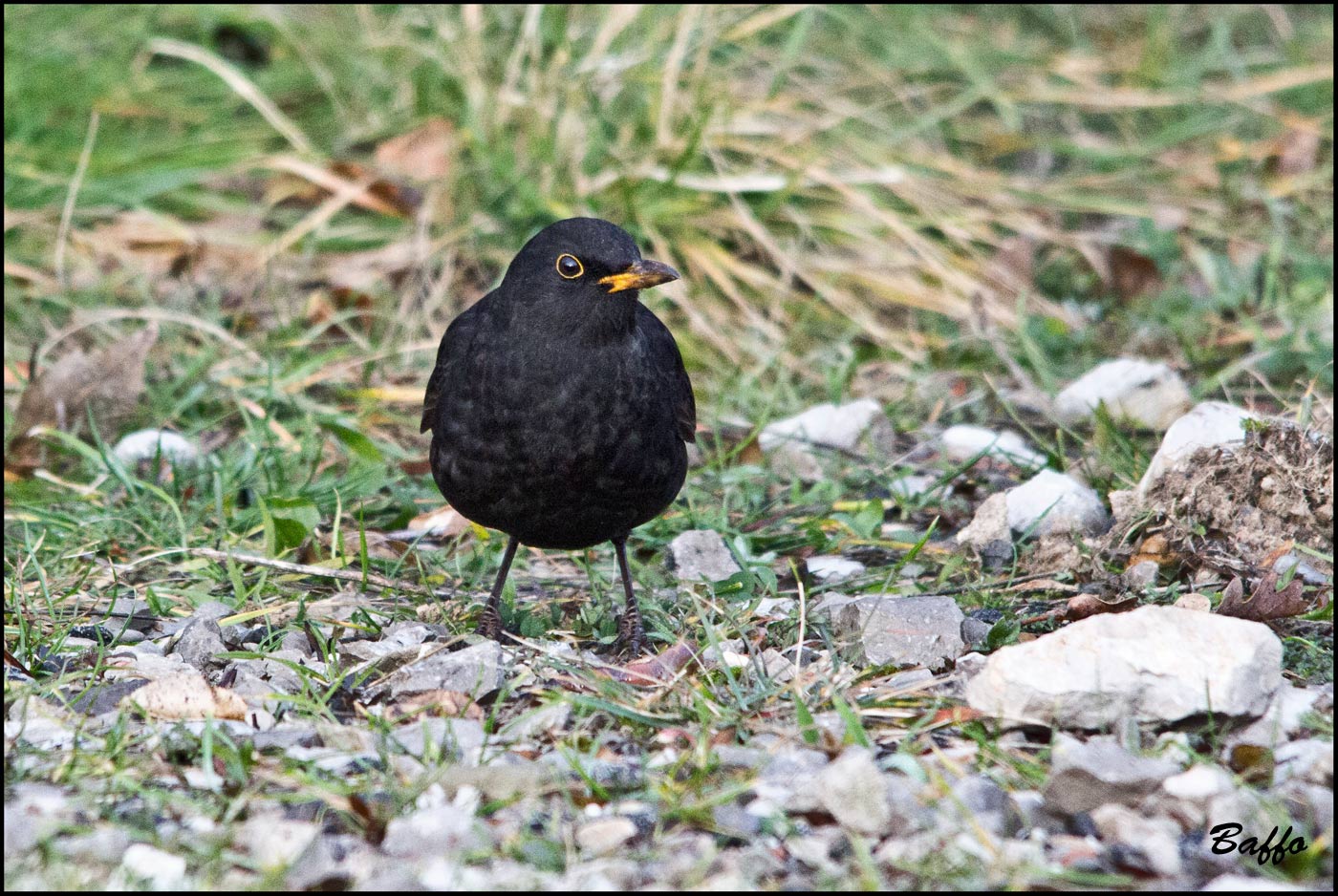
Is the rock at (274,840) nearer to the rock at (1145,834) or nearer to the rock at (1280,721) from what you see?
the rock at (1145,834)

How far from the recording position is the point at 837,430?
5449 mm

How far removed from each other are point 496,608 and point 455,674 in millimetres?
726

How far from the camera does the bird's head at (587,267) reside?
13.1 feet

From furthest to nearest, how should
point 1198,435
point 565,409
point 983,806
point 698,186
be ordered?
point 698,186 → point 1198,435 → point 565,409 → point 983,806

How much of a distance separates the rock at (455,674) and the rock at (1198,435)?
1.94 metres

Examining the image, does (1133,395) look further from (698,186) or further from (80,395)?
(80,395)

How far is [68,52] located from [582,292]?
5289 mm

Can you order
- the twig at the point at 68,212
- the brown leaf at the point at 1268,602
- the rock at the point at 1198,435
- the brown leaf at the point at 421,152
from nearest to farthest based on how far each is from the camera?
the brown leaf at the point at 1268,602, the rock at the point at 1198,435, the twig at the point at 68,212, the brown leaf at the point at 421,152

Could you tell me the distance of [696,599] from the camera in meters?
3.81

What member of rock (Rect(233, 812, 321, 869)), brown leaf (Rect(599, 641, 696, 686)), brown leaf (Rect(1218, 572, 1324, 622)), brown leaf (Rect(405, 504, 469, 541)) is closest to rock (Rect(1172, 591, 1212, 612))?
brown leaf (Rect(1218, 572, 1324, 622))

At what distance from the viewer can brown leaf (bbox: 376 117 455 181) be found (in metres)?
7.20

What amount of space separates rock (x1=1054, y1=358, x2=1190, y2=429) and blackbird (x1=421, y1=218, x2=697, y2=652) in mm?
1947

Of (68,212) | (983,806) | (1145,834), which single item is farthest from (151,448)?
(1145,834)

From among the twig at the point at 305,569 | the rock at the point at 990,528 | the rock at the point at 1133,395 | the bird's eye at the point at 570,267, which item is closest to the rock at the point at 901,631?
the rock at the point at 990,528
